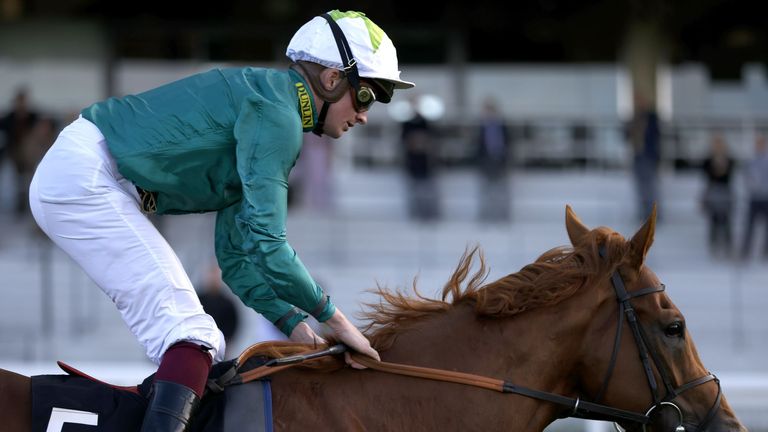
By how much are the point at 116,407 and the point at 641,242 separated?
1.52 meters

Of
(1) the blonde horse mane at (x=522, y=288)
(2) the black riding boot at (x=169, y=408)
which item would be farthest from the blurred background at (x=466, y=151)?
(2) the black riding boot at (x=169, y=408)

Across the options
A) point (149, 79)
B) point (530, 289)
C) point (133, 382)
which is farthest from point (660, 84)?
point (530, 289)

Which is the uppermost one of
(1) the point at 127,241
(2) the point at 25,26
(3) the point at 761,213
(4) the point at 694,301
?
(2) the point at 25,26

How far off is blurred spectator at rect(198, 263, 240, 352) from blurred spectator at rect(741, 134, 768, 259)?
480cm

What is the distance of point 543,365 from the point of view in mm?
3340

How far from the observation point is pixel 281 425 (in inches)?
124

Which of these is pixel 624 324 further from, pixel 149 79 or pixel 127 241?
pixel 149 79

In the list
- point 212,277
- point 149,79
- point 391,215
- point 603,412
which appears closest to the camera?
point 603,412

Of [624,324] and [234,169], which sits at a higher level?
[234,169]

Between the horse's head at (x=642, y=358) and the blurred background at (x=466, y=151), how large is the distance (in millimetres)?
2770

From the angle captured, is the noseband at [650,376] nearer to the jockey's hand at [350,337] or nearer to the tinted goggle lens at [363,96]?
the jockey's hand at [350,337]

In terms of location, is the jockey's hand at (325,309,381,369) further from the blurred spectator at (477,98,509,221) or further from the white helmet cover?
→ the blurred spectator at (477,98,509,221)

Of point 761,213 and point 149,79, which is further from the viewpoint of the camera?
point 149,79

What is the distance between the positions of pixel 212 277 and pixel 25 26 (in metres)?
9.29
